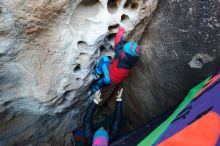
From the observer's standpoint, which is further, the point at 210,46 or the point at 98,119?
the point at 98,119

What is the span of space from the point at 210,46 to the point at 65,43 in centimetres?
59

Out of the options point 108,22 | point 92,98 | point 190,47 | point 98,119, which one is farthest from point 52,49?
point 98,119

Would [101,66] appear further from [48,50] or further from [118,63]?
[48,50]

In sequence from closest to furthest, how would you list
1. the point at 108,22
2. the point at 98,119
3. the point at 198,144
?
1. the point at 198,144
2. the point at 108,22
3. the point at 98,119

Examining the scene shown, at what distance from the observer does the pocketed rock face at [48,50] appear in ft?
3.27

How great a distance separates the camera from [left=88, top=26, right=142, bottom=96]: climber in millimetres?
1216

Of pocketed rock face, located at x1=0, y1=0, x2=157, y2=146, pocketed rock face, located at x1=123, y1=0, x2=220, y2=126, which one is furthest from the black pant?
pocketed rock face, located at x1=123, y1=0, x2=220, y2=126

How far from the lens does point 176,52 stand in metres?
1.29

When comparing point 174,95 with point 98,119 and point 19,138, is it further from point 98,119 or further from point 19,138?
point 19,138

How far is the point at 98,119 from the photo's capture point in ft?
5.95

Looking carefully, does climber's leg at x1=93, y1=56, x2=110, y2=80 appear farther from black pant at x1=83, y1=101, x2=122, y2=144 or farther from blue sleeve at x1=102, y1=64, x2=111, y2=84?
black pant at x1=83, y1=101, x2=122, y2=144

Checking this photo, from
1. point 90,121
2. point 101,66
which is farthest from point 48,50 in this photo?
point 90,121

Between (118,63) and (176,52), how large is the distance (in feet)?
0.86

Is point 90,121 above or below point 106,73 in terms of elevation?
below
